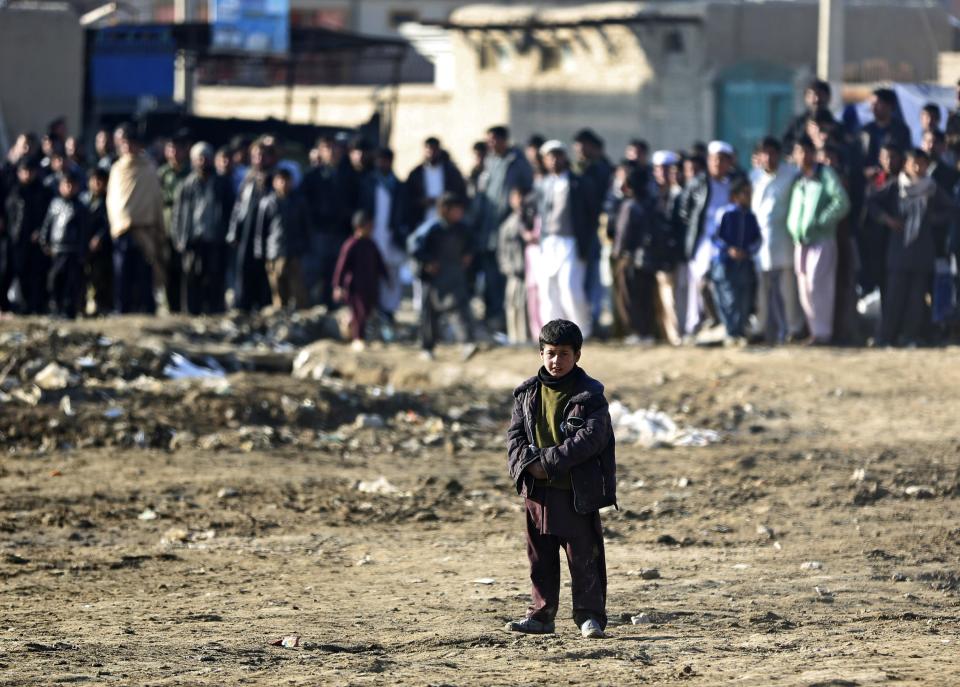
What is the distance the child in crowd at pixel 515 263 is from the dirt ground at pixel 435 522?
1.24 metres

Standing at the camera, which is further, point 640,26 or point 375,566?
point 640,26

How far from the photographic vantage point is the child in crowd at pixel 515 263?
15617 millimetres

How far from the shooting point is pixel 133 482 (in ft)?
33.5

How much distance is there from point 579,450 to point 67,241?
11295 mm

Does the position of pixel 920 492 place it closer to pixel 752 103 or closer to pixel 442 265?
pixel 442 265

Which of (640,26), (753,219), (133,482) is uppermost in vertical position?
(640,26)

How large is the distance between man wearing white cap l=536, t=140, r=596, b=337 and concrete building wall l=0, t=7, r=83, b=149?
10.00 meters

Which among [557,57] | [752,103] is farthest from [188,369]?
[557,57]

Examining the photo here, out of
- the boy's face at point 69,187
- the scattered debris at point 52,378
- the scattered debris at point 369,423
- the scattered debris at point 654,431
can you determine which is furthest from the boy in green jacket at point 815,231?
the boy's face at point 69,187

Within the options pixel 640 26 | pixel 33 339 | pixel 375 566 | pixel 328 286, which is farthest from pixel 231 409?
pixel 640 26

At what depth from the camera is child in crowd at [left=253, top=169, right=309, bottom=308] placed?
16.6 m

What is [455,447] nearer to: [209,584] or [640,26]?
[209,584]

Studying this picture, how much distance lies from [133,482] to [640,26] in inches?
633

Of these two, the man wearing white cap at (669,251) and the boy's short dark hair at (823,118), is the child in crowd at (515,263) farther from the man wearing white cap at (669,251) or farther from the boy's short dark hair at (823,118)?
the boy's short dark hair at (823,118)
